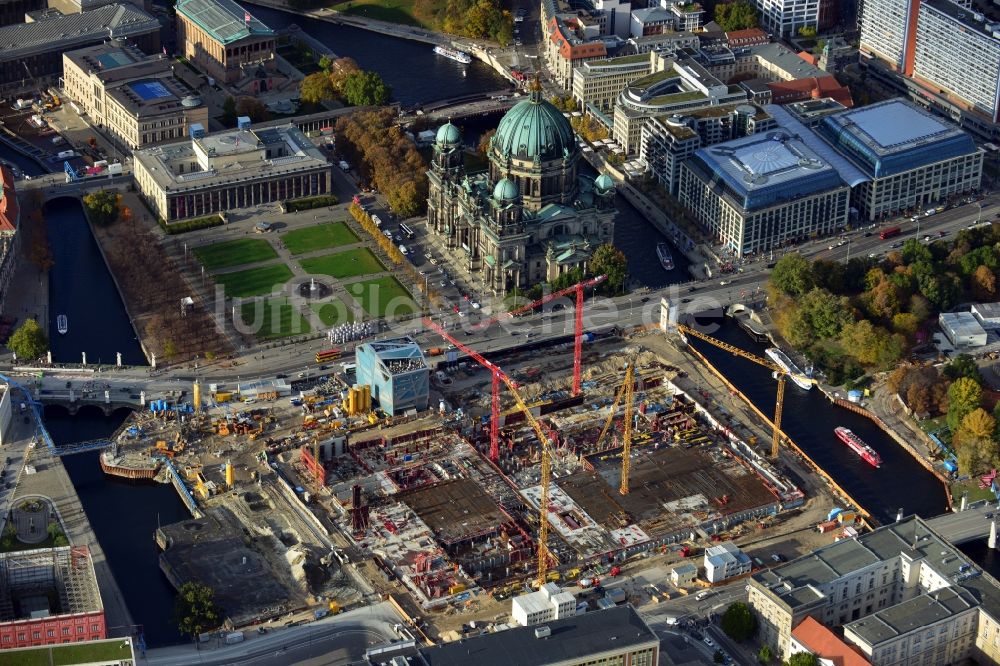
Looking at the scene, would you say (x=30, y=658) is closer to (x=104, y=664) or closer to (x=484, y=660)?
(x=104, y=664)

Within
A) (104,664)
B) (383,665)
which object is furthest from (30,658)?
(383,665)

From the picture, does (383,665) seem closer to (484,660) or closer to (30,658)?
(484,660)

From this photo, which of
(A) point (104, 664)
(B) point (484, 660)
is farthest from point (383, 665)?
(A) point (104, 664)

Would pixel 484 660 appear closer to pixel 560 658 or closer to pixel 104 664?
pixel 560 658

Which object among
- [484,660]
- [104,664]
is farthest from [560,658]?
[104,664]

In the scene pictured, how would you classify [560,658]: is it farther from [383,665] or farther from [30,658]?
[30,658]
